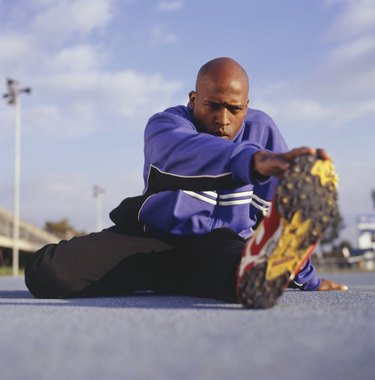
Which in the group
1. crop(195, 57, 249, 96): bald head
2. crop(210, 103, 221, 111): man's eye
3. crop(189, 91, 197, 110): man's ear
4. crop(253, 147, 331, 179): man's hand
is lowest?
crop(253, 147, 331, 179): man's hand

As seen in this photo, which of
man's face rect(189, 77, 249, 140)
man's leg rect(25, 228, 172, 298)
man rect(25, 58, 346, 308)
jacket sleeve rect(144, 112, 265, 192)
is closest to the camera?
jacket sleeve rect(144, 112, 265, 192)

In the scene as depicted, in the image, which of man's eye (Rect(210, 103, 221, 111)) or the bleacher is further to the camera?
the bleacher

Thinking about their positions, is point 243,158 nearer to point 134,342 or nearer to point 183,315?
point 183,315

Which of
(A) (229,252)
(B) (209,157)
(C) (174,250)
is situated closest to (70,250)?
(C) (174,250)

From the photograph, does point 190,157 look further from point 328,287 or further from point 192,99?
point 328,287

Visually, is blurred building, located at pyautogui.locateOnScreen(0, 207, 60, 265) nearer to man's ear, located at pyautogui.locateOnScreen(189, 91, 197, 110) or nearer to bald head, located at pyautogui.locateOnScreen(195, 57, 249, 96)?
man's ear, located at pyautogui.locateOnScreen(189, 91, 197, 110)

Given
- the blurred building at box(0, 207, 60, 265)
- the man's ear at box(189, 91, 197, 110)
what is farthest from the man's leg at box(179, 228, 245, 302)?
the blurred building at box(0, 207, 60, 265)

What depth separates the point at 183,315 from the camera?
184cm

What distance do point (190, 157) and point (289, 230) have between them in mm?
561

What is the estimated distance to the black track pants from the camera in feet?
8.54

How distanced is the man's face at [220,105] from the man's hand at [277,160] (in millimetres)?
645

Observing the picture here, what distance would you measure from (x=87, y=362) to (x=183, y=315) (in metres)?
0.76

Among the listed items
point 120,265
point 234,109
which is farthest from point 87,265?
point 234,109

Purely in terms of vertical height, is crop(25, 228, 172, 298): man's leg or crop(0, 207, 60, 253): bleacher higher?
crop(25, 228, 172, 298): man's leg
